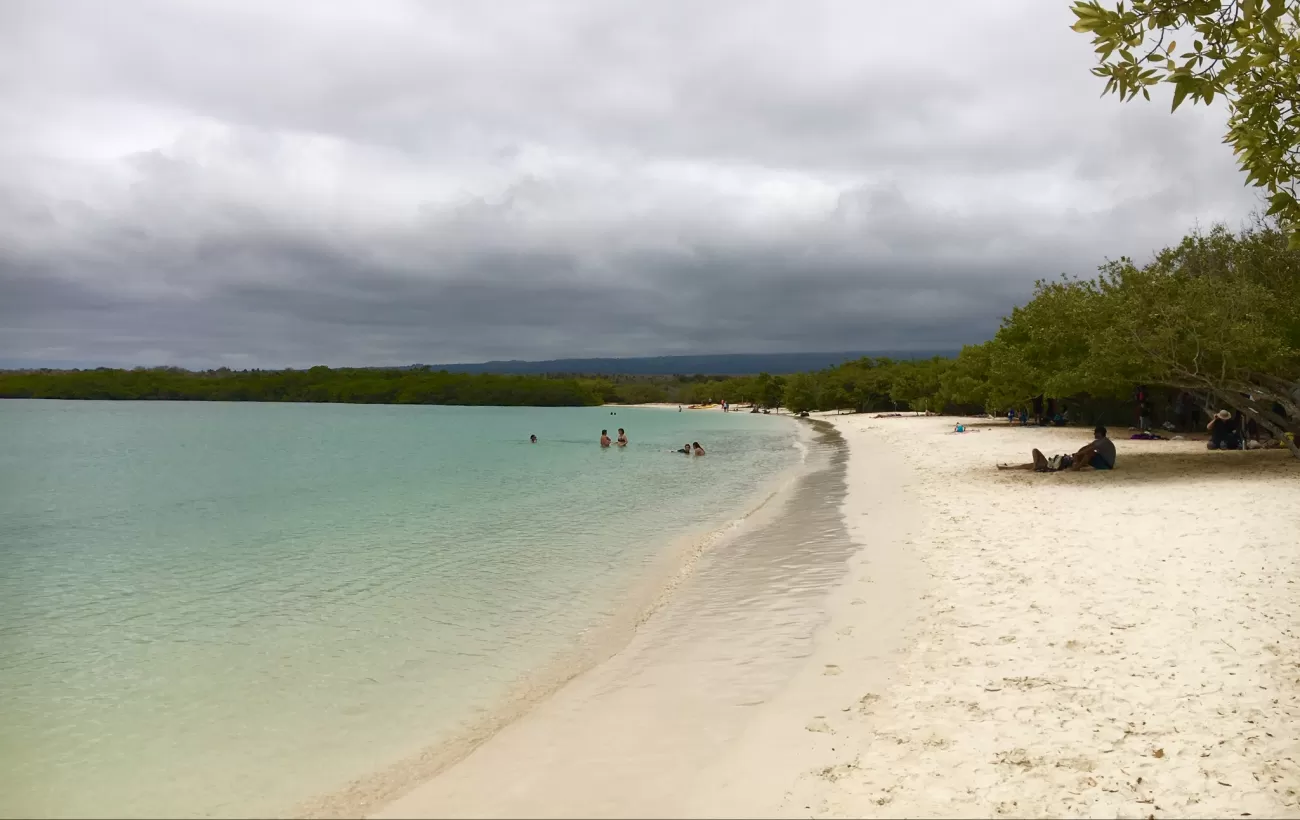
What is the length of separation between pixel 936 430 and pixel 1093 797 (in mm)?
48273

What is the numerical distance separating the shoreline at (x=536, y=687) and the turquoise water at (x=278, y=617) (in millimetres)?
169

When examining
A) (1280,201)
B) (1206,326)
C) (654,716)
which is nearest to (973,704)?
(654,716)

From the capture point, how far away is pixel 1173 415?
36.3m

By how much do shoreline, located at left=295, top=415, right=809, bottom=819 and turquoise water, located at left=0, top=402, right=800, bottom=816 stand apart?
0.17 meters

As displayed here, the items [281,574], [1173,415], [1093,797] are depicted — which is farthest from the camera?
[1173,415]

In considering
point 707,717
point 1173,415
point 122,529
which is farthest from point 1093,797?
point 1173,415

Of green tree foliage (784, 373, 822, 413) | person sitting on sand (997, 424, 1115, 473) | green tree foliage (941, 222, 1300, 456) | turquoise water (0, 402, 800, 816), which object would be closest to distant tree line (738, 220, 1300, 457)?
green tree foliage (941, 222, 1300, 456)

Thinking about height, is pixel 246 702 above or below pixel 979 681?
below

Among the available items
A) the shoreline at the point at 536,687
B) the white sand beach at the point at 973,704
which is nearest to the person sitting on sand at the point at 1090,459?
the white sand beach at the point at 973,704

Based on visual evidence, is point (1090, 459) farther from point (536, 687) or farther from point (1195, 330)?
point (536, 687)

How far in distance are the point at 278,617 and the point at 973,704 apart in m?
9.88

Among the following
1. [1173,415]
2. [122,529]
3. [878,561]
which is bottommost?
[122,529]

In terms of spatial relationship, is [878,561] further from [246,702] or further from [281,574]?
[281,574]

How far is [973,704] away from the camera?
6.18 metres
